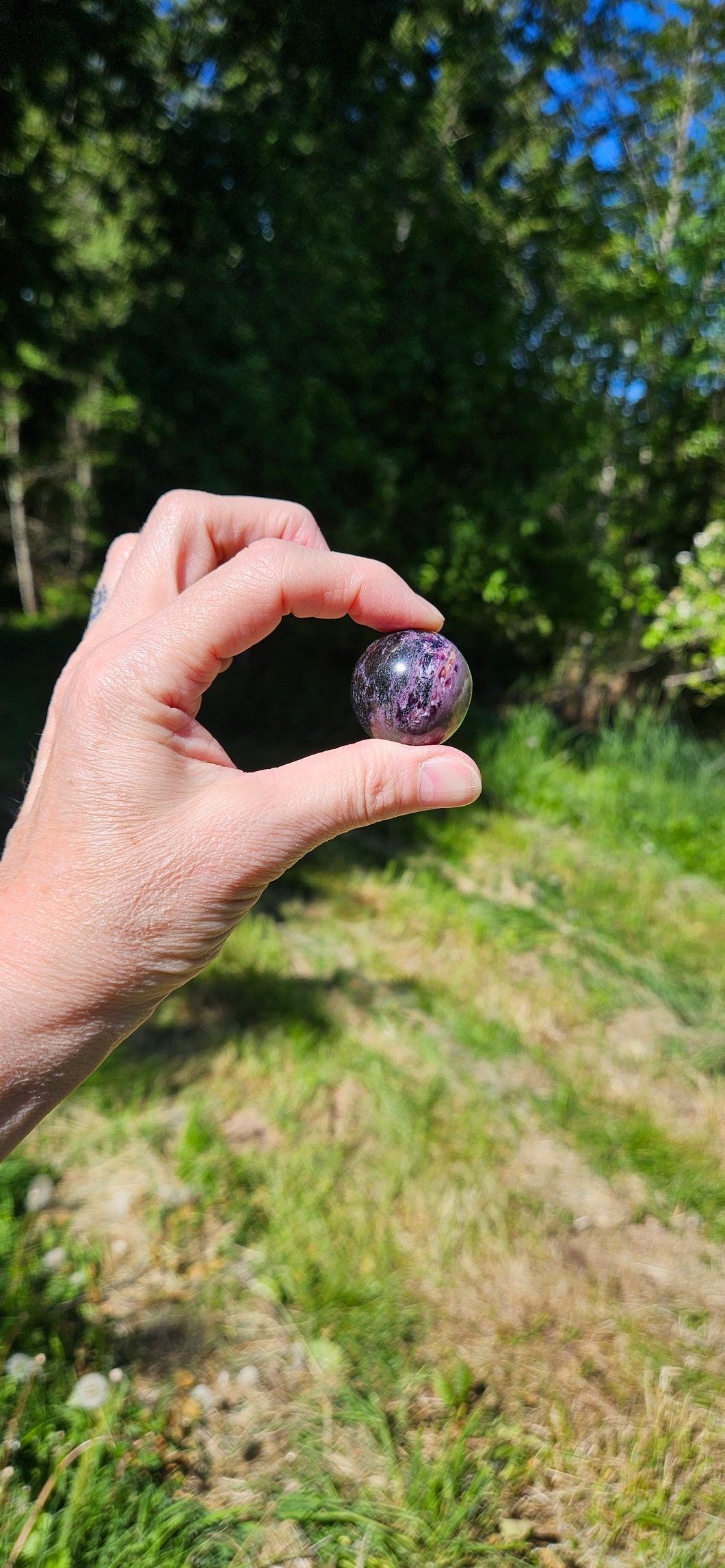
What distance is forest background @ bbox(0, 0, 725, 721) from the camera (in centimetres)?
475

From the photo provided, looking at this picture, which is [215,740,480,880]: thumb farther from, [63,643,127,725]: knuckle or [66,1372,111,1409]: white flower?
[66,1372,111,1409]: white flower

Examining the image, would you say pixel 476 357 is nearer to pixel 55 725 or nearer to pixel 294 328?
pixel 294 328

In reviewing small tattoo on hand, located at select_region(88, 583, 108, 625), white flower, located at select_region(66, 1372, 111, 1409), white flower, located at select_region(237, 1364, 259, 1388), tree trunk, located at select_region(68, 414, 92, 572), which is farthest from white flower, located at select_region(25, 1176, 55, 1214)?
tree trunk, located at select_region(68, 414, 92, 572)

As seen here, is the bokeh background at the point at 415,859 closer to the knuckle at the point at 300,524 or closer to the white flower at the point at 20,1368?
the white flower at the point at 20,1368

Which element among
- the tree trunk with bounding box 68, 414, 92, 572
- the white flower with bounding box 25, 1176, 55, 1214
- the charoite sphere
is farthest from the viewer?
the tree trunk with bounding box 68, 414, 92, 572

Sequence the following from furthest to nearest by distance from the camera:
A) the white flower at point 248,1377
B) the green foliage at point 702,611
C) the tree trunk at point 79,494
→ the tree trunk at point 79,494
the green foliage at point 702,611
the white flower at point 248,1377

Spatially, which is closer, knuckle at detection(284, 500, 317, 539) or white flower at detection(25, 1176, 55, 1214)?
knuckle at detection(284, 500, 317, 539)

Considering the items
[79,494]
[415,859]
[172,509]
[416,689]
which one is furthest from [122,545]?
[79,494]

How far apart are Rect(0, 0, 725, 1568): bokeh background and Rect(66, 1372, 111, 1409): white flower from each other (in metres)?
0.01

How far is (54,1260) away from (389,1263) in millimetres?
844

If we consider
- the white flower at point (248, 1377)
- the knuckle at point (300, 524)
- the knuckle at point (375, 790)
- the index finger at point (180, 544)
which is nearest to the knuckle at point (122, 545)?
the index finger at point (180, 544)

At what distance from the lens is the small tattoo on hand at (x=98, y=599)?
5.86 ft

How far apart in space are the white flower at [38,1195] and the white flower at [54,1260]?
15 cm

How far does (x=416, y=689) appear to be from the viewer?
5.08 ft
